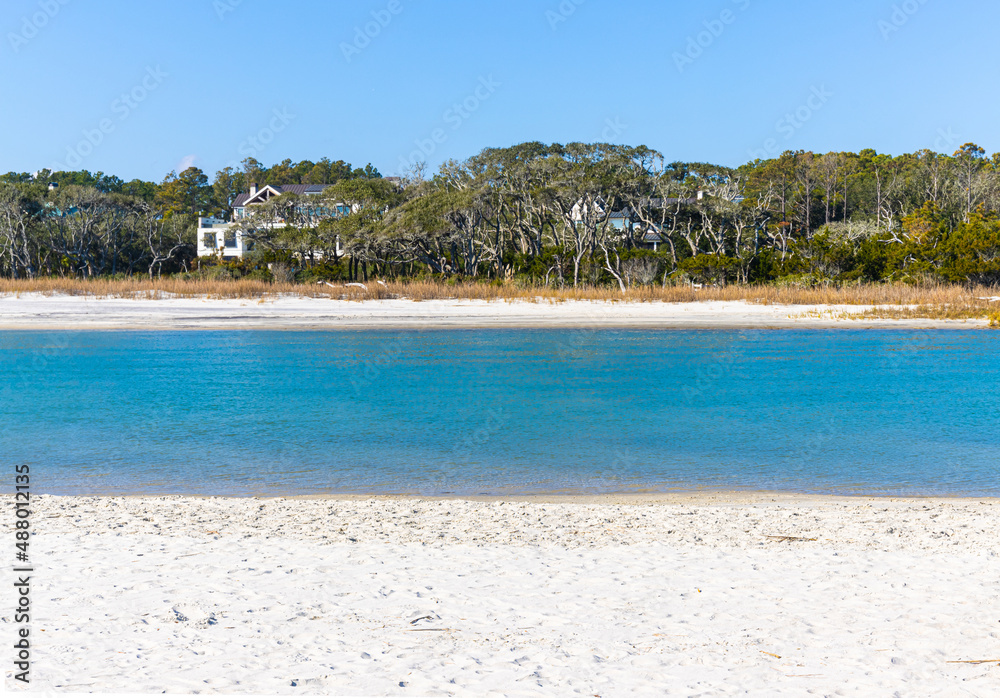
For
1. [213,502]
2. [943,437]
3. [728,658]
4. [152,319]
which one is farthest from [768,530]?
[152,319]

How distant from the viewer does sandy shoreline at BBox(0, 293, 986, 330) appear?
31359 millimetres

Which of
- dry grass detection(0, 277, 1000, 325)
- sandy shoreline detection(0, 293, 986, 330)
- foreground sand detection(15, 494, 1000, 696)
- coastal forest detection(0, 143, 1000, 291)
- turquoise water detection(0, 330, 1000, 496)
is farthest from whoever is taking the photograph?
coastal forest detection(0, 143, 1000, 291)

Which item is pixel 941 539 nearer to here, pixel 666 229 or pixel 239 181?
pixel 666 229

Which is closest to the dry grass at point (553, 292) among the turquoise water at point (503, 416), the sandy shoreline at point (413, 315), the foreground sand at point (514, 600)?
the sandy shoreline at point (413, 315)

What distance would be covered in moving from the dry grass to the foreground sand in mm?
28614

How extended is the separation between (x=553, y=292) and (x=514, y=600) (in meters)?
33.8

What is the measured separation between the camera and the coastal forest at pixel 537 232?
138 feet

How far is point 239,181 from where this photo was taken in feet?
397

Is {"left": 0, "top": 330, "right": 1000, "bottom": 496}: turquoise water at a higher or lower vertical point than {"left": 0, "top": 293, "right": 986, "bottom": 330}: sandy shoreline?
lower

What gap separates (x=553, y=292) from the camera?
39.0 m

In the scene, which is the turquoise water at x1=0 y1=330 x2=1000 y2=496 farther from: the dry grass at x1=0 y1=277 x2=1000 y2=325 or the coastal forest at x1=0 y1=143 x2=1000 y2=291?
the coastal forest at x1=0 y1=143 x2=1000 y2=291

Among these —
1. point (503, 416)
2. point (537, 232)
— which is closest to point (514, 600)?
point (503, 416)

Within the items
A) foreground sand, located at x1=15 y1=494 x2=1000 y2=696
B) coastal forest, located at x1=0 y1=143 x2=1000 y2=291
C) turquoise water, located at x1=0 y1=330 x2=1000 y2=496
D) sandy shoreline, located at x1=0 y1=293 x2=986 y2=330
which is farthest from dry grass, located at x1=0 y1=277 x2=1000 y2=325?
foreground sand, located at x1=15 y1=494 x2=1000 y2=696

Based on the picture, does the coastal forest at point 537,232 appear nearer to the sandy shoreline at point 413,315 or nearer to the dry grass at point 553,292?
the dry grass at point 553,292
